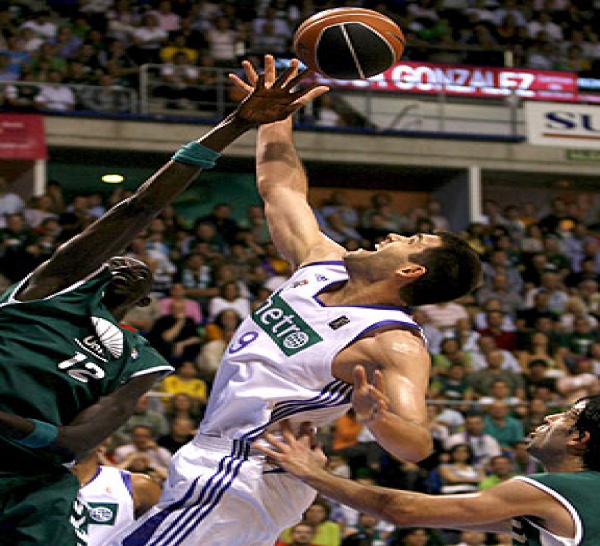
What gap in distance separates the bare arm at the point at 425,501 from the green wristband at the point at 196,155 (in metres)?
0.92

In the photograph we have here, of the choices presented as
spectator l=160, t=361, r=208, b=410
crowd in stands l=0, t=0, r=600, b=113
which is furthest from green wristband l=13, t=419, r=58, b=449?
crowd in stands l=0, t=0, r=600, b=113

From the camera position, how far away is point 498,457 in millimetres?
9594

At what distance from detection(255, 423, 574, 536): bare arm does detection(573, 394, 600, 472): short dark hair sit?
254 millimetres

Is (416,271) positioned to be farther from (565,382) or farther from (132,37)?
(132,37)

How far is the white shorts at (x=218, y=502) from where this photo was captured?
3.93 metres

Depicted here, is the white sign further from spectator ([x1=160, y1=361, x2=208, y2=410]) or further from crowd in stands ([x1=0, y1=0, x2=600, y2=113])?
spectator ([x1=160, y1=361, x2=208, y2=410])

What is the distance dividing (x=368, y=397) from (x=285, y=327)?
1.74ft

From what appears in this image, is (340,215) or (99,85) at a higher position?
(99,85)

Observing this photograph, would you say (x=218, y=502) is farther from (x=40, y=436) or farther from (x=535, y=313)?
(x=535, y=313)

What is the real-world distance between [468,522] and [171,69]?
38.7 ft

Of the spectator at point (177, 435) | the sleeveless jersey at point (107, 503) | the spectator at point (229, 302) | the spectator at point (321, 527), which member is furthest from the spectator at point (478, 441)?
the sleeveless jersey at point (107, 503)

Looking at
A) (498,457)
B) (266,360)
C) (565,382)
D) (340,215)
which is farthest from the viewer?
(340,215)

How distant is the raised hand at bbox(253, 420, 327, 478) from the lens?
150 inches

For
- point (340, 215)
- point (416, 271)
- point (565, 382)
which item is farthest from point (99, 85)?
point (416, 271)
